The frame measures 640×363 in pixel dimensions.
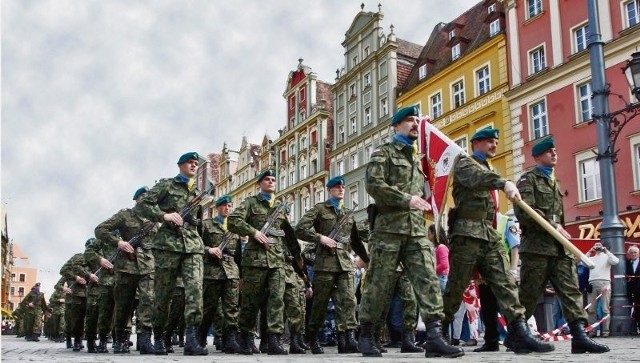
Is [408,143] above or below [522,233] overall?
above

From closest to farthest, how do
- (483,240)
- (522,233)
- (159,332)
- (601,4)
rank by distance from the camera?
(483,240) < (522,233) < (159,332) < (601,4)

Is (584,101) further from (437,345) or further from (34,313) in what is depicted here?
(437,345)

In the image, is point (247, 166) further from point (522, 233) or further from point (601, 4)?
point (522, 233)

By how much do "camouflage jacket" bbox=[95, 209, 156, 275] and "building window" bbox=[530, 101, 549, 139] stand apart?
20800 mm

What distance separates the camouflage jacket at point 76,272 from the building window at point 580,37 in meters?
20.2

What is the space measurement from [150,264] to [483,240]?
17.6 feet

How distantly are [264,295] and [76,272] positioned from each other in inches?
237

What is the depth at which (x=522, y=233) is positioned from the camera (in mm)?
7301

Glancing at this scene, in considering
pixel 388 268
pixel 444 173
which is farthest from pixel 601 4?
pixel 388 268

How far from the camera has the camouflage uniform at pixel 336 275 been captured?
880cm

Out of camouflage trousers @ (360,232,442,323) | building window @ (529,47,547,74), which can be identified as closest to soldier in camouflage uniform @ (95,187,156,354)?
camouflage trousers @ (360,232,442,323)

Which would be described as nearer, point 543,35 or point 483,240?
point 483,240

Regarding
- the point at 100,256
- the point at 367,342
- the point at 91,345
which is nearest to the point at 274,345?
the point at 367,342

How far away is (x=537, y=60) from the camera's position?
2856cm
